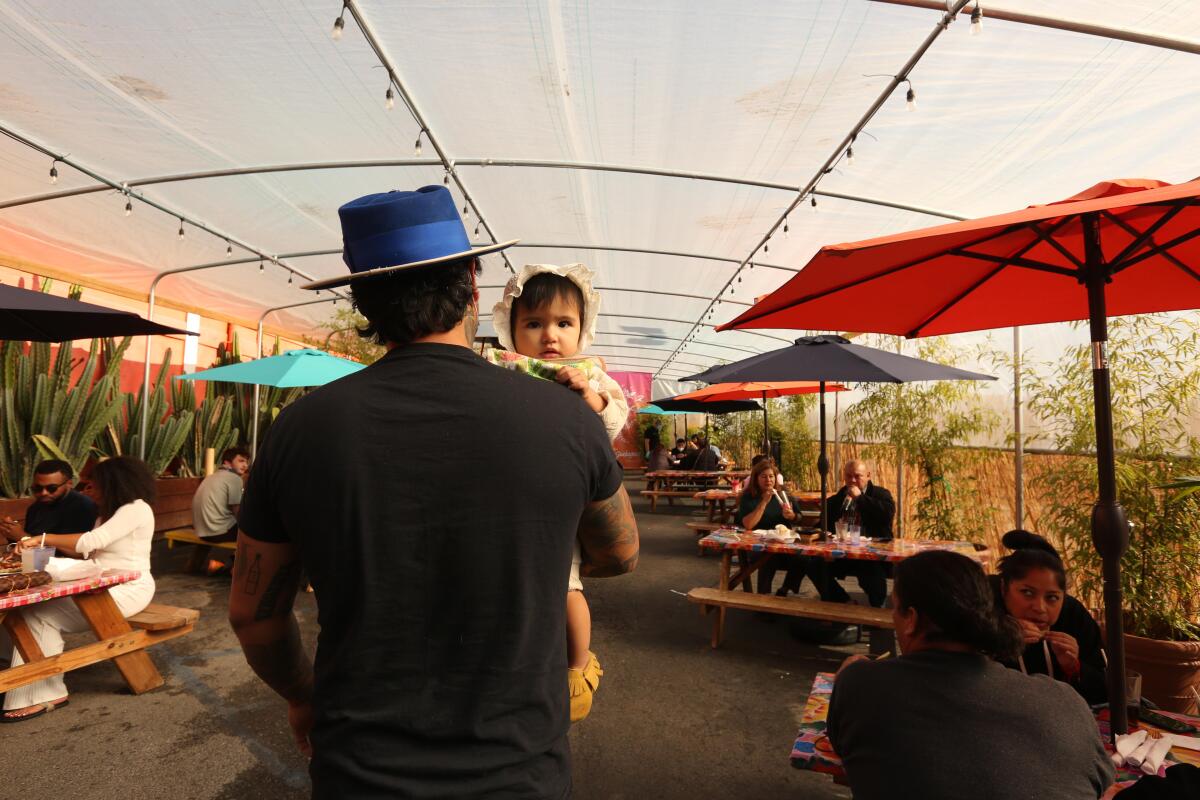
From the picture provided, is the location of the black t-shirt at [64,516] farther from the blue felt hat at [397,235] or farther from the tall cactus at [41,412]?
the blue felt hat at [397,235]

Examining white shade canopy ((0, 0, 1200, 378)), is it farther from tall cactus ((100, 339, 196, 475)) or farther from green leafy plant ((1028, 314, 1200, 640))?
tall cactus ((100, 339, 196, 475))

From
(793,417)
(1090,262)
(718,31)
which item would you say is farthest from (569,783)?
(793,417)

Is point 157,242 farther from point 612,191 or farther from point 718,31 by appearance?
point 718,31

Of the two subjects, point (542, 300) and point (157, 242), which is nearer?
point (542, 300)

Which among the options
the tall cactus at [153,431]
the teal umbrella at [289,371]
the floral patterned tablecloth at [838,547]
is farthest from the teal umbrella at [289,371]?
the floral patterned tablecloth at [838,547]

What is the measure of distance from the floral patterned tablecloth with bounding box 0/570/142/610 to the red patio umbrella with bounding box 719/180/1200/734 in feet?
12.5

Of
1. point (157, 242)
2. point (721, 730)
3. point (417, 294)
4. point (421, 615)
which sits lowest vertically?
point (721, 730)

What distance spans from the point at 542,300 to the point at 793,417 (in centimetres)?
1137

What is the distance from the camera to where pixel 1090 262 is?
235 centimetres

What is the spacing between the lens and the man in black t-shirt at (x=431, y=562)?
0.93 metres

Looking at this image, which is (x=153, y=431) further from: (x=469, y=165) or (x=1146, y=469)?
(x=1146, y=469)

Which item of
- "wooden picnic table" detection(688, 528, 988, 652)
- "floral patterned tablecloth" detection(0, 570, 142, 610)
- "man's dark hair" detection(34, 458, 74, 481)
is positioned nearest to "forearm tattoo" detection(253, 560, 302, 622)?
"floral patterned tablecloth" detection(0, 570, 142, 610)

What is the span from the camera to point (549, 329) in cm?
187

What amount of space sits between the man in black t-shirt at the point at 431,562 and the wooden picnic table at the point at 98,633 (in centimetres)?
352
